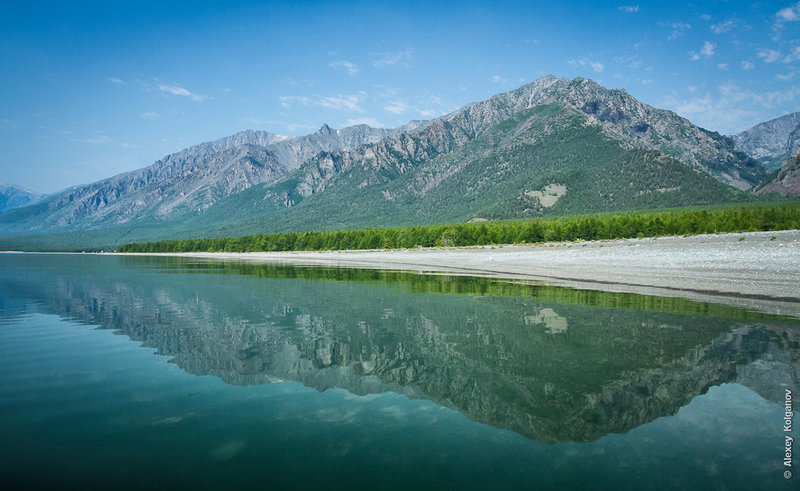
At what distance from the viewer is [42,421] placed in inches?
363

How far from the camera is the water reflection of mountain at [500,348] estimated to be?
10.7 meters

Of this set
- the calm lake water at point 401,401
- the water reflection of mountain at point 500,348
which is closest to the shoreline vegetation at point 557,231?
the water reflection of mountain at point 500,348

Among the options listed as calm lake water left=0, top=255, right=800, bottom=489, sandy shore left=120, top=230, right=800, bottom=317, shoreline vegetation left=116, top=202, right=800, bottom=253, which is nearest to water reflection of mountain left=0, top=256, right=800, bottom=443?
calm lake water left=0, top=255, right=800, bottom=489

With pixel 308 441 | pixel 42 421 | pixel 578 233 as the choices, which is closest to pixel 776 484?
pixel 308 441

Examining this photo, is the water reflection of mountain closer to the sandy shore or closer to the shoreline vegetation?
the sandy shore

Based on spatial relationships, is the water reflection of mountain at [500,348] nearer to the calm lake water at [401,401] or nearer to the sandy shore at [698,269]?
the calm lake water at [401,401]

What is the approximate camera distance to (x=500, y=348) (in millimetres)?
15688

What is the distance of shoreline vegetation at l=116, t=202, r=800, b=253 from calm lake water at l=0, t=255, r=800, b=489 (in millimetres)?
70113

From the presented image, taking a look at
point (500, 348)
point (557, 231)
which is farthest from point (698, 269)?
point (557, 231)

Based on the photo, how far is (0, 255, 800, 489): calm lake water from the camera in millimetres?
7262

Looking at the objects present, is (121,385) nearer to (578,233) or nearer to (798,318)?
(798,318)

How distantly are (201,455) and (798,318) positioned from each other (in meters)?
25.6

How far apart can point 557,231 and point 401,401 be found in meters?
103

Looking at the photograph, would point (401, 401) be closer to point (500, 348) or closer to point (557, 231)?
point (500, 348)
